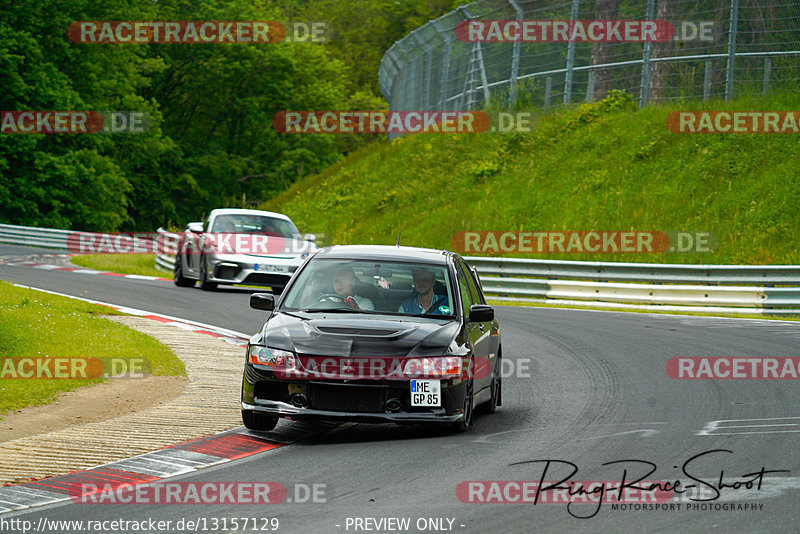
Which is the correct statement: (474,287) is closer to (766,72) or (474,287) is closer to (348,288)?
(348,288)

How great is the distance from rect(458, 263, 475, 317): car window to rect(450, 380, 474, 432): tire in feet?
3.05

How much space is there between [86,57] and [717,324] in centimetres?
4253

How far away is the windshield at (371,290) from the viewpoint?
9539 mm

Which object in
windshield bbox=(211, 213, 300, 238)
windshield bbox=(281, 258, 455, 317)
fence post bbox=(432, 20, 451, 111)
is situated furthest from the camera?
fence post bbox=(432, 20, 451, 111)

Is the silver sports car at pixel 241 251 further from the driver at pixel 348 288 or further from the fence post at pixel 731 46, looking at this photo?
the fence post at pixel 731 46

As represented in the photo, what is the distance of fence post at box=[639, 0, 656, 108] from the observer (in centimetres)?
3058

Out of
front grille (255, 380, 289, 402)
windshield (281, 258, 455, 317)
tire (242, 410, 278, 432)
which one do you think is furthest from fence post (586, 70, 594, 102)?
front grille (255, 380, 289, 402)

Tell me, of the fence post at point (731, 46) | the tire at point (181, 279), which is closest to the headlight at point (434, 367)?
the tire at point (181, 279)

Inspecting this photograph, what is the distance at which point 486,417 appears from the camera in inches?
394

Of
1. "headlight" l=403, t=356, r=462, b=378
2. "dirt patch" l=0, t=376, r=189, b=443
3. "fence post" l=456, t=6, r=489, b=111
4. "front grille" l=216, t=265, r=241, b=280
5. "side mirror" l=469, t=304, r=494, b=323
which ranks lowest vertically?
"dirt patch" l=0, t=376, r=189, b=443

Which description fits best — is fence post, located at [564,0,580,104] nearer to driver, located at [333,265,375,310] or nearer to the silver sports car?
the silver sports car

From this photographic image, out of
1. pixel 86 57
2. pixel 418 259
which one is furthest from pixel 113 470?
pixel 86 57

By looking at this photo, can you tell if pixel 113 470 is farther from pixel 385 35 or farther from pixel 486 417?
pixel 385 35

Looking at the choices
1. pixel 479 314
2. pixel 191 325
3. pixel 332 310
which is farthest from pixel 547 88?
pixel 332 310
